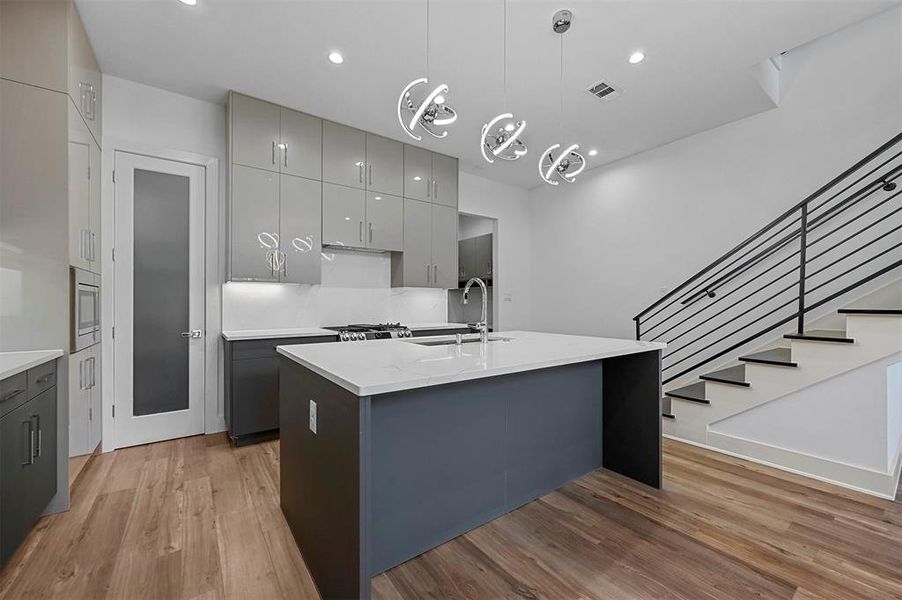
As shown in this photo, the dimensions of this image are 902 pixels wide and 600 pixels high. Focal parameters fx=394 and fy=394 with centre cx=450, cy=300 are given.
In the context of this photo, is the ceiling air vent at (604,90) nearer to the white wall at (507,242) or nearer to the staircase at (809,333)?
the staircase at (809,333)

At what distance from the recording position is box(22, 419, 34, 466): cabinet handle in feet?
6.11

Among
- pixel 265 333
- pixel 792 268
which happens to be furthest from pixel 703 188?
pixel 265 333

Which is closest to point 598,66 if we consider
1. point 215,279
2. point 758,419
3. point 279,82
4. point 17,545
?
point 279,82

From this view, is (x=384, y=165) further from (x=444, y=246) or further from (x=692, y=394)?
(x=692, y=394)

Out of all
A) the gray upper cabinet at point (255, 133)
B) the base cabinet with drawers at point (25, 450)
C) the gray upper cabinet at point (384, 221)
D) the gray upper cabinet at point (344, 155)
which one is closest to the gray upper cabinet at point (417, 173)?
the gray upper cabinet at point (384, 221)

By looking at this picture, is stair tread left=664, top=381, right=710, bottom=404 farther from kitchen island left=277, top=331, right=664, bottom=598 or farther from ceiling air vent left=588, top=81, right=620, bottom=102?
ceiling air vent left=588, top=81, right=620, bottom=102

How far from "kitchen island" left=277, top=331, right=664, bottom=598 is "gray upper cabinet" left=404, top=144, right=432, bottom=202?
2.42 meters

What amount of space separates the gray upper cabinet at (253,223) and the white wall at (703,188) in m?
3.40

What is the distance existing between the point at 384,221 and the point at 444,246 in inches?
33.6

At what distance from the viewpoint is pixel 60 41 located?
7.45ft

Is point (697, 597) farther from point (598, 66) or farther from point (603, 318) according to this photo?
point (603, 318)

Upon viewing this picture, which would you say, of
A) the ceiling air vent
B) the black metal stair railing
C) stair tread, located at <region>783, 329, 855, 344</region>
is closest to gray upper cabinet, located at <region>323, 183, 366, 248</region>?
Answer: the ceiling air vent

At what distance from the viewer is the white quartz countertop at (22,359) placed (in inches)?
66.9

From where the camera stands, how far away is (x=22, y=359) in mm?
1939
